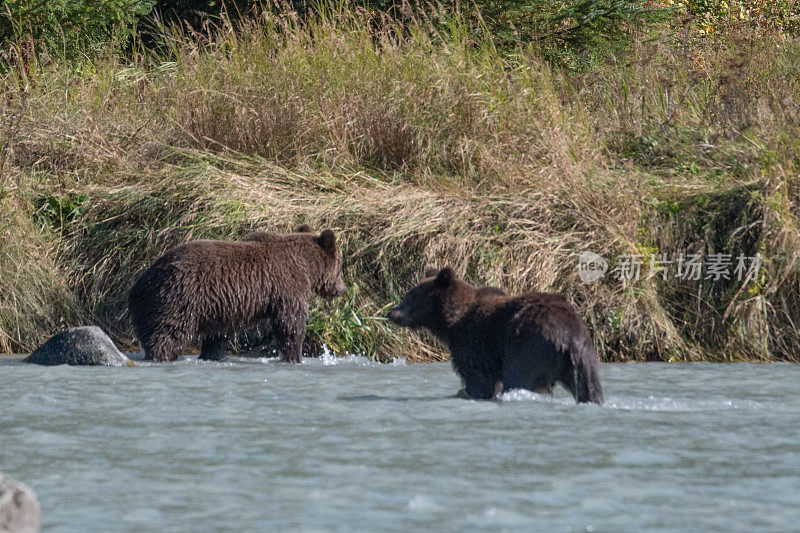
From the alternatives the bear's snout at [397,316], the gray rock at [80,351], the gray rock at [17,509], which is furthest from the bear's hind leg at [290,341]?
the gray rock at [17,509]

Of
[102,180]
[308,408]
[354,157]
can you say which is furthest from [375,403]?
[102,180]

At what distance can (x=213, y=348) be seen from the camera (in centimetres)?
938

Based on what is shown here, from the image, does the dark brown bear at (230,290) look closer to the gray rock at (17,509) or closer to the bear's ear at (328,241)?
the bear's ear at (328,241)

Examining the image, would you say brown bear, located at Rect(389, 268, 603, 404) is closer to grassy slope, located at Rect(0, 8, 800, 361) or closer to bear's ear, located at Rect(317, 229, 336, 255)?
bear's ear, located at Rect(317, 229, 336, 255)

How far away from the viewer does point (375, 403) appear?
671 centimetres

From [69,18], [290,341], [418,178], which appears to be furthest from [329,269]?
[69,18]

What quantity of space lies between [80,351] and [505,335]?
3641mm

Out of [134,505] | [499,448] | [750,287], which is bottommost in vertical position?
[750,287]

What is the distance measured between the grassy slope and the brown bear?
206cm

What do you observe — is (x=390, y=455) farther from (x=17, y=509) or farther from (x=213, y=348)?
(x=213, y=348)

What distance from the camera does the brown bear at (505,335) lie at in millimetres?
6738

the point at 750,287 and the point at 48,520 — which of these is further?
the point at 750,287

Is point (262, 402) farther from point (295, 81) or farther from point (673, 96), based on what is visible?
point (673, 96)

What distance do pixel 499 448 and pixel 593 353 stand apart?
1.73 meters
